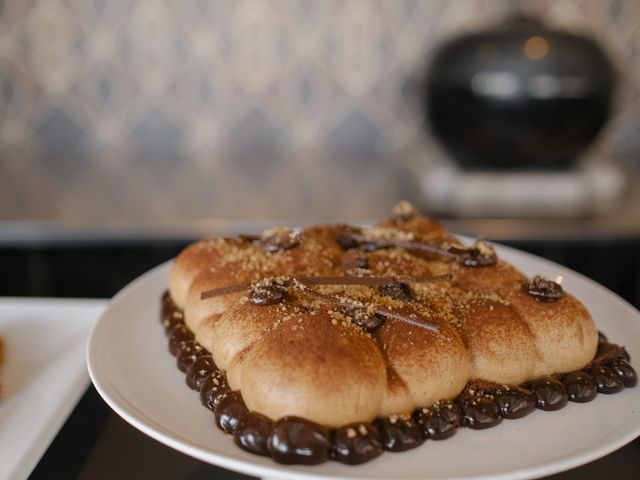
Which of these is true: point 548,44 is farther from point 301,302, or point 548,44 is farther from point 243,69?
point 301,302

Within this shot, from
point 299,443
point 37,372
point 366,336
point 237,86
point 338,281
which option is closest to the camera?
point 299,443

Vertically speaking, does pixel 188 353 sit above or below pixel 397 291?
below

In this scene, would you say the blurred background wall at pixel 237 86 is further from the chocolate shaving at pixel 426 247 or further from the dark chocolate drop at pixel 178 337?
the dark chocolate drop at pixel 178 337

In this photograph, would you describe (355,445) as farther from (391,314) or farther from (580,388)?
(580,388)

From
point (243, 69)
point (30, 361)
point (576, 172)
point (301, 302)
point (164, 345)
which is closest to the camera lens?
point (301, 302)

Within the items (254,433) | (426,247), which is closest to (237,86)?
(426,247)

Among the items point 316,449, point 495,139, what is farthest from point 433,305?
point 495,139

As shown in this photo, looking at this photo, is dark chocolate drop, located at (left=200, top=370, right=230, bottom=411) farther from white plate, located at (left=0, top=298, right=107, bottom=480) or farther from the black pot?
the black pot
